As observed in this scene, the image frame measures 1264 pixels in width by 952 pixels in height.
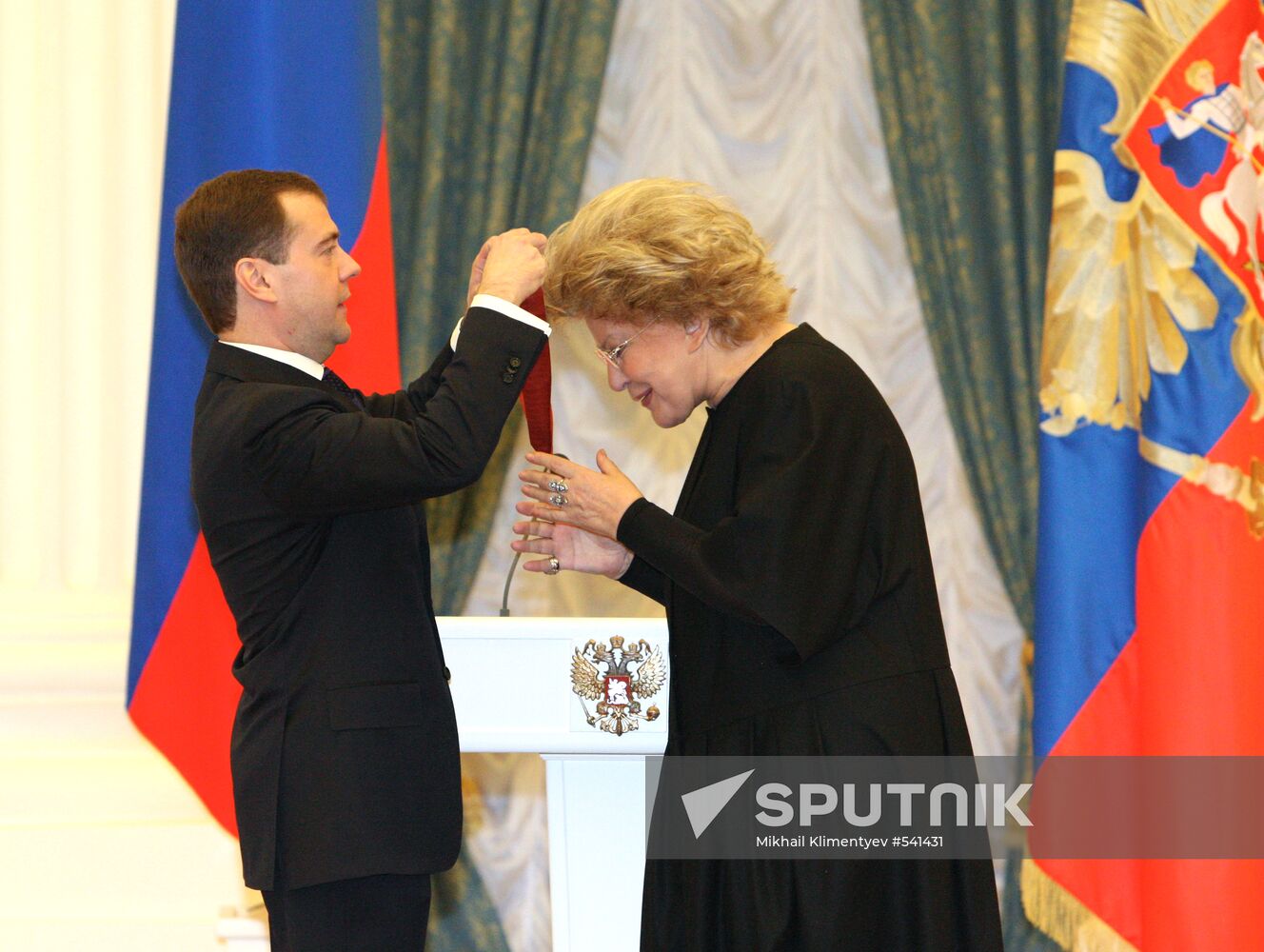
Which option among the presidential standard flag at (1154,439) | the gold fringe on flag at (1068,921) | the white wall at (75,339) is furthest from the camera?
the white wall at (75,339)

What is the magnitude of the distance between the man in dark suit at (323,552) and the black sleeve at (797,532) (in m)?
0.35

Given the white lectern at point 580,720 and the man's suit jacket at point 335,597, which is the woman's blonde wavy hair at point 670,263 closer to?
the man's suit jacket at point 335,597

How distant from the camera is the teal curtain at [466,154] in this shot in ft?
12.4

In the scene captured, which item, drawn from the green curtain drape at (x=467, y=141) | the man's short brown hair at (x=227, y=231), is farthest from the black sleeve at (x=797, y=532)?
the green curtain drape at (x=467, y=141)

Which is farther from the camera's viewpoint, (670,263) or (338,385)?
(338,385)

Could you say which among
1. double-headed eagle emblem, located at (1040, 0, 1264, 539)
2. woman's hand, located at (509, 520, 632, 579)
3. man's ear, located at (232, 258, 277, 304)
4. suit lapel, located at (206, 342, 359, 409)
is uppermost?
double-headed eagle emblem, located at (1040, 0, 1264, 539)

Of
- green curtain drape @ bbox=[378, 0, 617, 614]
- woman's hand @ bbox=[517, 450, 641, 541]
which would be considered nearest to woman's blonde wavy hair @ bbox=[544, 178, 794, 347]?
woman's hand @ bbox=[517, 450, 641, 541]

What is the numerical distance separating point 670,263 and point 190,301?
180 cm

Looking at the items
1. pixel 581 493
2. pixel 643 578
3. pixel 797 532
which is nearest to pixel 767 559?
pixel 797 532

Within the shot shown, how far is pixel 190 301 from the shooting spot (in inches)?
130

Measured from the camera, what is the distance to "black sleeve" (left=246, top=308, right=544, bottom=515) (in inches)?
70.7

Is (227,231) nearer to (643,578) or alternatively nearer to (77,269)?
(643,578)

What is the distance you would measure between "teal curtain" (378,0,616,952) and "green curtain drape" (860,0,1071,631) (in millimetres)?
935

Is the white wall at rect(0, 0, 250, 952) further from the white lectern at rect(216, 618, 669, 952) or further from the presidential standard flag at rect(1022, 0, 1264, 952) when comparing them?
the presidential standard flag at rect(1022, 0, 1264, 952)
